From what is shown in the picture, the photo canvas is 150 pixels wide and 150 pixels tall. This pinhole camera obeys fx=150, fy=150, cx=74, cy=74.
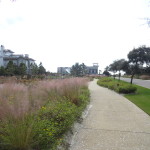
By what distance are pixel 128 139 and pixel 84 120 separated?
1.49m

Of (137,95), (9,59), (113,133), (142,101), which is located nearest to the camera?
(113,133)

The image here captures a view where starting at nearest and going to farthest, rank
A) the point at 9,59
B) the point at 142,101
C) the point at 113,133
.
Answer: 1. the point at 113,133
2. the point at 142,101
3. the point at 9,59

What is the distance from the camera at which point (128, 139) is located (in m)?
3.13

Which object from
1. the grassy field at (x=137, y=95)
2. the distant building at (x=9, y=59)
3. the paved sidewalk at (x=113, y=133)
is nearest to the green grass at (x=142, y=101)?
the grassy field at (x=137, y=95)

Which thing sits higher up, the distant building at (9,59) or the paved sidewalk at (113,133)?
the distant building at (9,59)

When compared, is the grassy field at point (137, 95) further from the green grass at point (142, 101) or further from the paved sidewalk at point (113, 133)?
the paved sidewalk at point (113, 133)

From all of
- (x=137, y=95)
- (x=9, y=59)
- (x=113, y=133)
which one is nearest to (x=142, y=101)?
(x=137, y=95)

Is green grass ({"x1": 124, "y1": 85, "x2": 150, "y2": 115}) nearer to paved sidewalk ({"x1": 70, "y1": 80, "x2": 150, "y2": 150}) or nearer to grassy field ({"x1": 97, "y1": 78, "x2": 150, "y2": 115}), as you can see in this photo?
grassy field ({"x1": 97, "y1": 78, "x2": 150, "y2": 115})

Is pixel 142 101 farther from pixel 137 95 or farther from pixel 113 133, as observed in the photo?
pixel 113 133

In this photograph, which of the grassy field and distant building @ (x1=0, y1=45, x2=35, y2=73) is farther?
distant building @ (x1=0, y1=45, x2=35, y2=73)

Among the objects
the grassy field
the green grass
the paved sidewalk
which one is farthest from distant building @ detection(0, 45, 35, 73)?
the paved sidewalk

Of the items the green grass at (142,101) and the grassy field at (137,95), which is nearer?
the green grass at (142,101)

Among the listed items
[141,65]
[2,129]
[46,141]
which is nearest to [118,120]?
[46,141]

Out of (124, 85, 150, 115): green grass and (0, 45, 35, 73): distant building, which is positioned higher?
(0, 45, 35, 73): distant building
